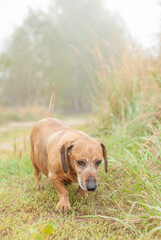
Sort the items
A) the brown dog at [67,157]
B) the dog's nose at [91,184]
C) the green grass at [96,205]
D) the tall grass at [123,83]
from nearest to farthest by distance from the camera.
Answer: the green grass at [96,205] < the dog's nose at [91,184] < the brown dog at [67,157] < the tall grass at [123,83]

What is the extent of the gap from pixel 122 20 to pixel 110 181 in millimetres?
28137

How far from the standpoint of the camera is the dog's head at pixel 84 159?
6.32 ft

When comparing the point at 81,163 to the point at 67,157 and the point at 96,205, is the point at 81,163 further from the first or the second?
the point at 96,205

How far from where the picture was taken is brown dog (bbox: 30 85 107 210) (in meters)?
1.99

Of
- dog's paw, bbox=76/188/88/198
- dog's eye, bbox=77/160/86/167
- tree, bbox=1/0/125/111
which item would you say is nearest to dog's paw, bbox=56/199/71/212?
dog's paw, bbox=76/188/88/198

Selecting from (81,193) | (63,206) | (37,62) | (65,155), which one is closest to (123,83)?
(81,193)

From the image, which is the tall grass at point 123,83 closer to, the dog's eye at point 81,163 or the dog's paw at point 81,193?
→ the dog's paw at point 81,193

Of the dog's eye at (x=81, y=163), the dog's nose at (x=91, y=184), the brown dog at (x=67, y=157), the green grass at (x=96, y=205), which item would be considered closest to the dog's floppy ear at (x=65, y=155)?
the brown dog at (x=67, y=157)

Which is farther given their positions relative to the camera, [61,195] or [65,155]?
[61,195]

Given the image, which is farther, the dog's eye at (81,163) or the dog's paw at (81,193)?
the dog's paw at (81,193)

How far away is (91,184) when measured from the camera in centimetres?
189

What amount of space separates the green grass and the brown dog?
17 centimetres

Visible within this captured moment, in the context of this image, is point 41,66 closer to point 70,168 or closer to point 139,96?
point 139,96

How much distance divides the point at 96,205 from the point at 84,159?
564mm
